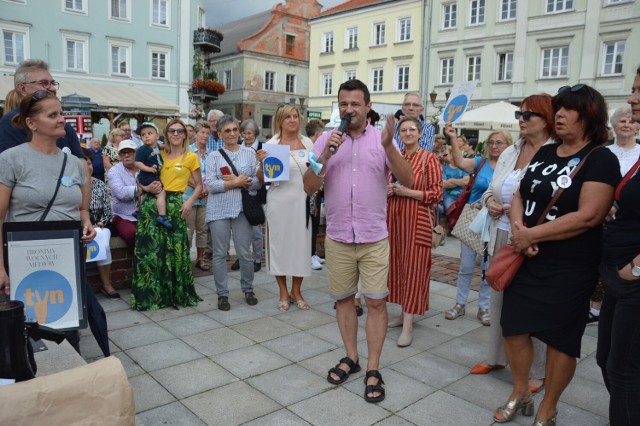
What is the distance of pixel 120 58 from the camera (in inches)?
1075

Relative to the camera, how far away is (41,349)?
2986 mm

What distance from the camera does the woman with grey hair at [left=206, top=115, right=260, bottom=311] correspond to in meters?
5.19

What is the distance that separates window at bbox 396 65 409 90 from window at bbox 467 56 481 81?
4.30 m

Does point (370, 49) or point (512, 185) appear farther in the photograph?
point (370, 49)

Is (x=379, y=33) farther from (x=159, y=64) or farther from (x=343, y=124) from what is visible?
(x=343, y=124)

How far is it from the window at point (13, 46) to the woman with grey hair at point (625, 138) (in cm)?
2642

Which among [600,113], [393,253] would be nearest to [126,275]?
[393,253]

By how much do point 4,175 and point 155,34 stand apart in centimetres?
2824

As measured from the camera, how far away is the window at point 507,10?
2738 cm

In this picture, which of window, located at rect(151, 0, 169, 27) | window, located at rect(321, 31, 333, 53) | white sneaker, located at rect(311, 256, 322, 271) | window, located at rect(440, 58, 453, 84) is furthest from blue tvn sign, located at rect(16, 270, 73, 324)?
window, located at rect(321, 31, 333, 53)

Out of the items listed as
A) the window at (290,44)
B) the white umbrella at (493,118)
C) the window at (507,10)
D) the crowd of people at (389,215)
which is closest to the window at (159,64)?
the window at (290,44)

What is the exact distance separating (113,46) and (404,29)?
701 inches

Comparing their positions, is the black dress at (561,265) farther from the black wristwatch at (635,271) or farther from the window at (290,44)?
the window at (290,44)

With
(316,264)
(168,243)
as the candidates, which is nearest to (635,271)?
(168,243)
